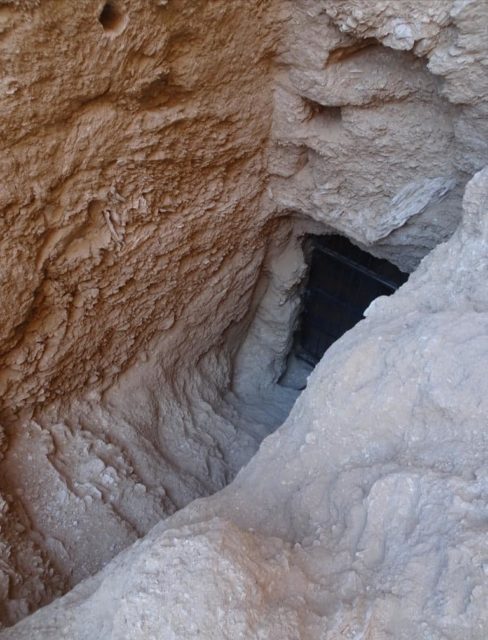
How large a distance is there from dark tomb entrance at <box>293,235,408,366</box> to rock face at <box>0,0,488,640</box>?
184 mm

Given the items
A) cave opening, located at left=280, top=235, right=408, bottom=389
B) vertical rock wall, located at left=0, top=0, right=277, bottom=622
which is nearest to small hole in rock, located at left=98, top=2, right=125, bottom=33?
vertical rock wall, located at left=0, top=0, right=277, bottom=622

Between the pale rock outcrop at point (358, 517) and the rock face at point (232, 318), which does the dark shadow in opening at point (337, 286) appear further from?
the pale rock outcrop at point (358, 517)

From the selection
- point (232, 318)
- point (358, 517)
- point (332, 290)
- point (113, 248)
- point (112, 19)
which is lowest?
point (358, 517)

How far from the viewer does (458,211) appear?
6.85ft

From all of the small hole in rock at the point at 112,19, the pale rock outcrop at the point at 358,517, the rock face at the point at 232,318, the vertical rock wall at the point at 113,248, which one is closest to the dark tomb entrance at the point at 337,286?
the rock face at the point at 232,318

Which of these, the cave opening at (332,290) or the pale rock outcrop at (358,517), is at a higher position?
the cave opening at (332,290)

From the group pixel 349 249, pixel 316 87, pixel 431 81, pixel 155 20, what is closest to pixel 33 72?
pixel 155 20

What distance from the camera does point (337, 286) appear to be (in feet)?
9.48

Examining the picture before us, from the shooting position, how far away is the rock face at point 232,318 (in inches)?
39.6

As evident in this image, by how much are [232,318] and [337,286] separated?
22.4 inches

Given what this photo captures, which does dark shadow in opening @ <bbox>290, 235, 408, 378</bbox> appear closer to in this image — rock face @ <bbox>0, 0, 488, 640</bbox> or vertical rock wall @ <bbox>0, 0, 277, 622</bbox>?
rock face @ <bbox>0, 0, 488, 640</bbox>

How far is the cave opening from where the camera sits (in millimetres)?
2703

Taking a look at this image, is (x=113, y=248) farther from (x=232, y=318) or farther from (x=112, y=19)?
(x=232, y=318)

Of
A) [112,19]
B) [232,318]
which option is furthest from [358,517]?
[232,318]
